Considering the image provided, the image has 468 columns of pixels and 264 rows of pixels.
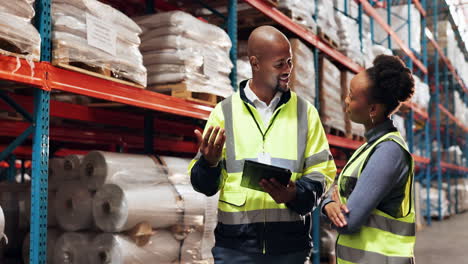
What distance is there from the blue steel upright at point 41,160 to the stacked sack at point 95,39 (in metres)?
0.10

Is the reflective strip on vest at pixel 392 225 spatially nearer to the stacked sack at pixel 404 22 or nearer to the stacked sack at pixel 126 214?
the stacked sack at pixel 126 214

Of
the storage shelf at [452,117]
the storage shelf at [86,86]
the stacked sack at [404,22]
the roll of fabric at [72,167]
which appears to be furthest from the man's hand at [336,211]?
the storage shelf at [452,117]

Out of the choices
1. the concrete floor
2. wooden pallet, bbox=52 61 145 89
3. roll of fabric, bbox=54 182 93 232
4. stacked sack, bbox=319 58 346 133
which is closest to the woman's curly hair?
wooden pallet, bbox=52 61 145 89

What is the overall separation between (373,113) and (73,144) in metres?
5.42

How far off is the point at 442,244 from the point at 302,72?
18.8 ft

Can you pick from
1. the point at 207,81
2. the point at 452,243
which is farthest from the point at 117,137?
the point at 452,243

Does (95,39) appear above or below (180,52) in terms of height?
below

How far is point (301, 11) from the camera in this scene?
20.7 feet

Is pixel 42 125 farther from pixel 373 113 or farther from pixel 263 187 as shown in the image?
pixel 373 113

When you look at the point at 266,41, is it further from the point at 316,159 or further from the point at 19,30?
the point at 19,30

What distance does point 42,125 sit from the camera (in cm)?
296

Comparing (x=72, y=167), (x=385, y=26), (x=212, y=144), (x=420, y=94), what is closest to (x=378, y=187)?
(x=212, y=144)

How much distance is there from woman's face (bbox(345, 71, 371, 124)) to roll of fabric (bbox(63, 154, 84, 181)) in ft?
7.25

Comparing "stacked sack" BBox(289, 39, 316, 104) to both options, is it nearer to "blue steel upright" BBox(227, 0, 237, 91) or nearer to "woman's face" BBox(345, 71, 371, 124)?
"blue steel upright" BBox(227, 0, 237, 91)
